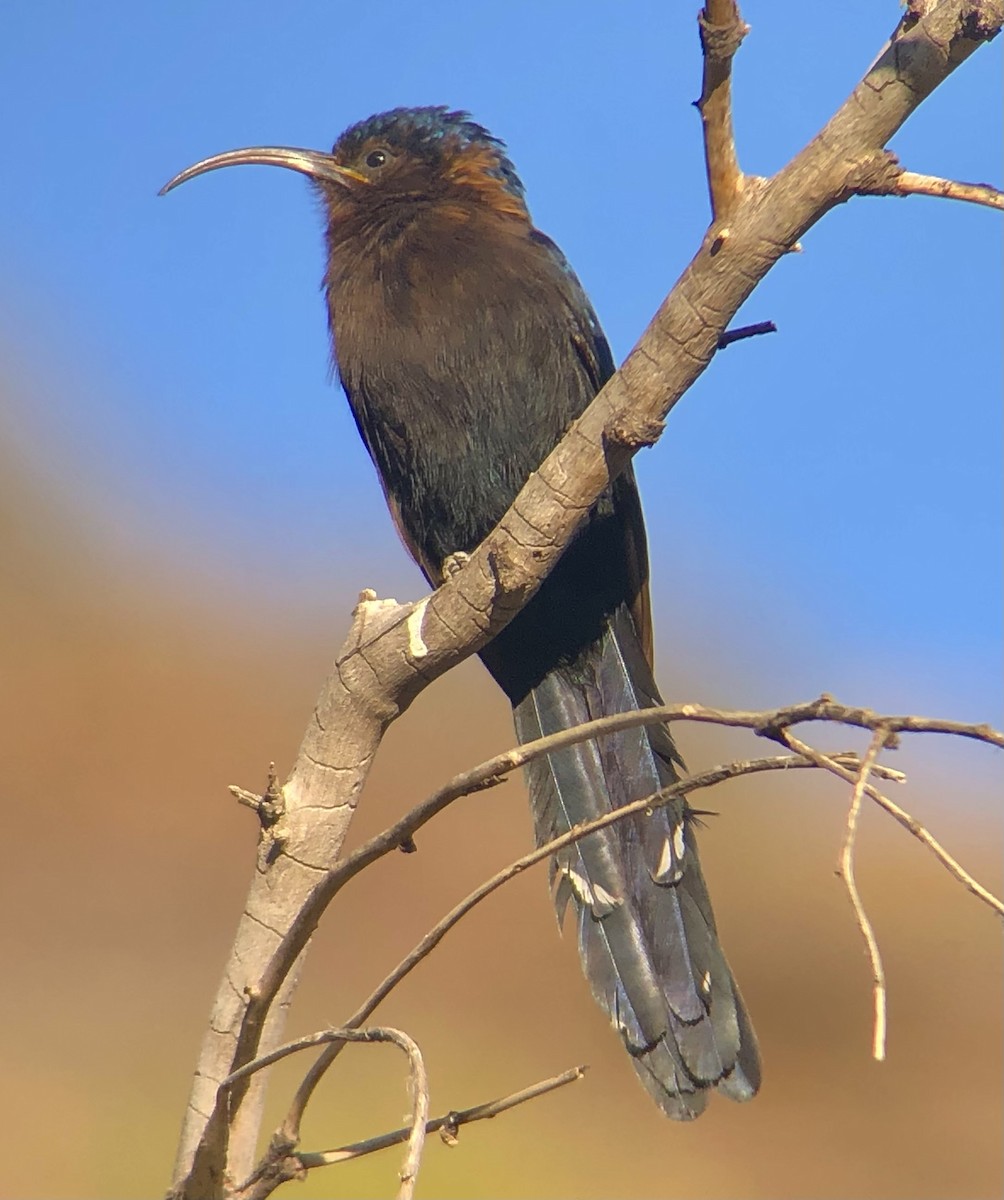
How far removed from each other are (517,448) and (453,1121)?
7.09 ft

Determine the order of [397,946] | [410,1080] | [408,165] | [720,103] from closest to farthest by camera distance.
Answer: [410,1080] < [720,103] < [408,165] < [397,946]

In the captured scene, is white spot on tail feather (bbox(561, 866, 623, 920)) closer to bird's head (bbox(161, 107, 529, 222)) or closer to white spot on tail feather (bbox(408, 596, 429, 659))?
Answer: white spot on tail feather (bbox(408, 596, 429, 659))

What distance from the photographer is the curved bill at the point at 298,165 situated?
169 inches

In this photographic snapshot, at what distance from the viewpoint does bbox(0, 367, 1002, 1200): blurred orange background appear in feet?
26.0

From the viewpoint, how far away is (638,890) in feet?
11.3

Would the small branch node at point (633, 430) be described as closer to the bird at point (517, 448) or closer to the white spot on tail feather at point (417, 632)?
the white spot on tail feather at point (417, 632)

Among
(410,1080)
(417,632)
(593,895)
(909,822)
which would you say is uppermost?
(417,632)

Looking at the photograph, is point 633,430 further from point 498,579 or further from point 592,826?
point 592,826

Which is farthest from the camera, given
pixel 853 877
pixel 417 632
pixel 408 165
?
pixel 408 165

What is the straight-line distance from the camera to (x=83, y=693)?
39.0ft

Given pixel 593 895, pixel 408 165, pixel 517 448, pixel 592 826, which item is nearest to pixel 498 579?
pixel 592 826

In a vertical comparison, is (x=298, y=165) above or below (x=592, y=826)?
above

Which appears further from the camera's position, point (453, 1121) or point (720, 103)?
point (720, 103)

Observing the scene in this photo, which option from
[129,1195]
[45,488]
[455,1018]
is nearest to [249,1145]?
[129,1195]
